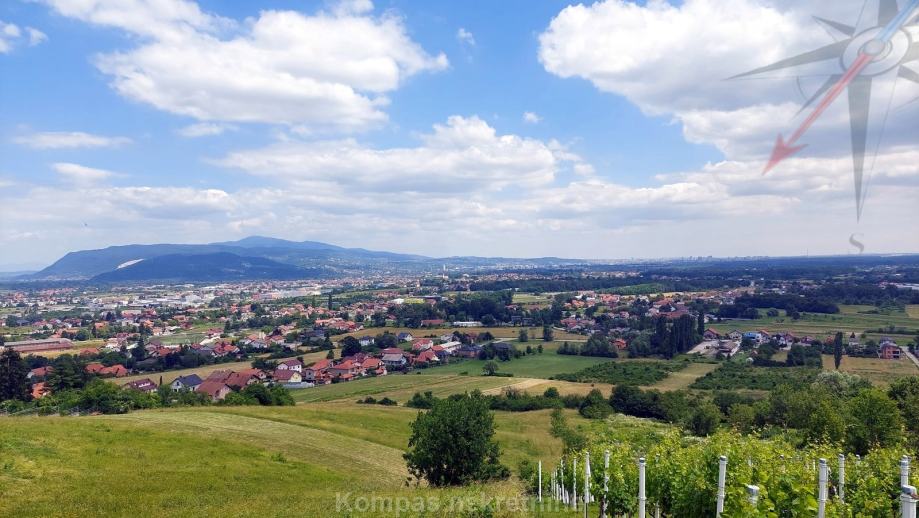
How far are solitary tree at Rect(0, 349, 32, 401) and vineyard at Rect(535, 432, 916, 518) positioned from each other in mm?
68853

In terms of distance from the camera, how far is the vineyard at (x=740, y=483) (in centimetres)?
769

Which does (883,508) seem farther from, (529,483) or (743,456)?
(529,483)

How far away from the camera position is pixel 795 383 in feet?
197

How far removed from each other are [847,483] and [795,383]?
55.7 meters

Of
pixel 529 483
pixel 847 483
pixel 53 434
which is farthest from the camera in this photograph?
pixel 529 483

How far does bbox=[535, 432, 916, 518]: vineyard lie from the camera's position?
7.69m

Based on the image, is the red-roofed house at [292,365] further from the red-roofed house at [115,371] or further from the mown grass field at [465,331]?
the red-roofed house at [115,371]

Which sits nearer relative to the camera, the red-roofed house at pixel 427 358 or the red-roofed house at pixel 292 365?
the red-roofed house at pixel 292 365

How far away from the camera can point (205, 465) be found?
2100 cm

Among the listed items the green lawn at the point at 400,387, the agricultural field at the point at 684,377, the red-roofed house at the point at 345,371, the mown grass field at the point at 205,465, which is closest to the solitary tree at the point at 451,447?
the mown grass field at the point at 205,465

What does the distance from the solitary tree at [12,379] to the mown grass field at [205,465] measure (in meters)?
38.6

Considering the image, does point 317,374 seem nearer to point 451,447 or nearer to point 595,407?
point 595,407

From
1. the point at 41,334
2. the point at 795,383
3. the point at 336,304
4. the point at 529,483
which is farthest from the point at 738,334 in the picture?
the point at 41,334

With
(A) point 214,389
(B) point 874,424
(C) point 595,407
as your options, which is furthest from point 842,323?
(A) point 214,389
